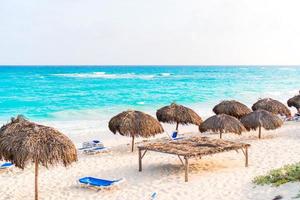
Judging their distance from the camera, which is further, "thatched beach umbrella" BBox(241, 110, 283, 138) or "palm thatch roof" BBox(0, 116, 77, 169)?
"thatched beach umbrella" BBox(241, 110, 283, 138)

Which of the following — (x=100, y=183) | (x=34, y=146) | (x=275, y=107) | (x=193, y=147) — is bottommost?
(x=100, y=183)

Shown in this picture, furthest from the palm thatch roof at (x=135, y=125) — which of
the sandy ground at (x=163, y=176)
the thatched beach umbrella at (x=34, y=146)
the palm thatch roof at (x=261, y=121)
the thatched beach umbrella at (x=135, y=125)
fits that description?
the thatched beach umbrella at (x=34, y=146)

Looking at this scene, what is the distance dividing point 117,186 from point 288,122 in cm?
1366

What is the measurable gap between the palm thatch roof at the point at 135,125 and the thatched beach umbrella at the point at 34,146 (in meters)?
4.97

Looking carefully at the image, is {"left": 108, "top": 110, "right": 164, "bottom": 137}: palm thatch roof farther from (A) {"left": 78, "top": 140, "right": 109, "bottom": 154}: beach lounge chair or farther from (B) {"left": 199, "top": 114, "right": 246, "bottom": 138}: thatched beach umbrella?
(B) {"left": 199, "top": 114, "right": 246, "bottom": 138}: thatched beach umbrella

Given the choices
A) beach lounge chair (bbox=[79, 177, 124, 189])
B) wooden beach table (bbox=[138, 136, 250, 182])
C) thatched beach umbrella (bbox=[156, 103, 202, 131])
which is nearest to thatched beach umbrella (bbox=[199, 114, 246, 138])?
thatched beach umbrella (bbox=[156, 103, 202, 131])

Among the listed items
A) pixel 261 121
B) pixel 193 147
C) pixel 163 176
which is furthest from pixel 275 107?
pixel 163 176

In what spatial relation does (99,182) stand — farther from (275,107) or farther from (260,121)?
(275,107)

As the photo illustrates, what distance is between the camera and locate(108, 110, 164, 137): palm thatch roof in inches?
543

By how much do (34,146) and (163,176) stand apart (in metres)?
3.86

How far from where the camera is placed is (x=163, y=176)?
1103 cm

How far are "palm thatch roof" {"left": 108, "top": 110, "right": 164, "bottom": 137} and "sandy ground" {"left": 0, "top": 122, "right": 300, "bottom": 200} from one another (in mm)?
719

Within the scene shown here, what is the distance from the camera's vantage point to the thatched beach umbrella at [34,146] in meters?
8.42

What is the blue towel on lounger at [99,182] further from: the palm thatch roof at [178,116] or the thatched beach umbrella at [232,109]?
the thatched beach umbrella at [232,109]
